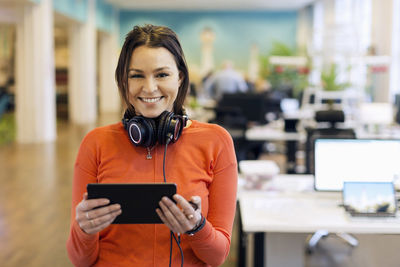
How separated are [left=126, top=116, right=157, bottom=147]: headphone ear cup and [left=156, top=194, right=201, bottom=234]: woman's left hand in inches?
10.3

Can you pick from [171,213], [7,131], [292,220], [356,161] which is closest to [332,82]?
[356,161]

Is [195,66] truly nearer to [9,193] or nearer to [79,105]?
[79,105]

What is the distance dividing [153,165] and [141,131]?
0.12 meters

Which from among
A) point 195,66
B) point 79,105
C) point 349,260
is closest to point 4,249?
point 349,260

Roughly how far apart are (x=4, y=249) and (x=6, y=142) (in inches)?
271

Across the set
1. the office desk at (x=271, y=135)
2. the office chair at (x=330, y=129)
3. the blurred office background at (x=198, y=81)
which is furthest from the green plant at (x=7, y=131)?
the office chair at (x=330, y=129)

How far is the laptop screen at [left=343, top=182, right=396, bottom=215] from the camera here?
230 centimetres

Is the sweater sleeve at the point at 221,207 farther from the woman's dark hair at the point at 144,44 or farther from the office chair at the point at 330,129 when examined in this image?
the office chair at the point at 330,129

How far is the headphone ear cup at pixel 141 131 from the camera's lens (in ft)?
4.98

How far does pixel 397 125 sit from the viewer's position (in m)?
6.30

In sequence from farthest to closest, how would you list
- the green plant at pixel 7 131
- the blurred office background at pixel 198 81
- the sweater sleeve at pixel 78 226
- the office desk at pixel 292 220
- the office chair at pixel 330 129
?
the green plant at pixel 7 131 < the blurred office background at pixel 198 81 < the office chair at pixel 330 129 < the office desk at pixel 292 220 < the sweater sleeve at pixel 78 226

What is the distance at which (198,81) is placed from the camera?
63.2 feet

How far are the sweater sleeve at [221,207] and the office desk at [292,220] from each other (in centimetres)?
64

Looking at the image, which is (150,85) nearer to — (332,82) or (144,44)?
(144,44)
